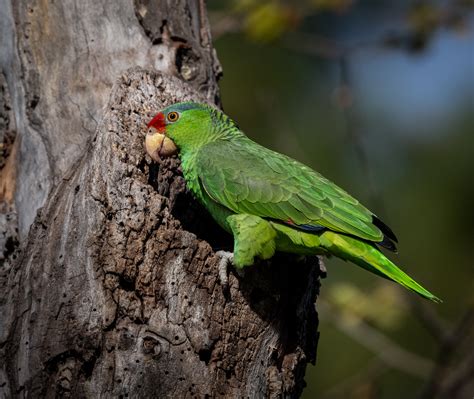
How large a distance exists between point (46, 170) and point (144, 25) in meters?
1.23

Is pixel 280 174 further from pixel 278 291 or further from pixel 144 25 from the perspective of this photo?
pixel 144 25

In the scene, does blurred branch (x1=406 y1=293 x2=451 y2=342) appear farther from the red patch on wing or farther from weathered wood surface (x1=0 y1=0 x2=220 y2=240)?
the red patch on wing

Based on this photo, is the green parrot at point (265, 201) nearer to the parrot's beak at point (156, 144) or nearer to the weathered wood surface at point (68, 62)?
the parrot's beak at point (156, 144)

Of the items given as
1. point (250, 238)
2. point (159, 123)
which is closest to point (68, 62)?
point (159, 123)

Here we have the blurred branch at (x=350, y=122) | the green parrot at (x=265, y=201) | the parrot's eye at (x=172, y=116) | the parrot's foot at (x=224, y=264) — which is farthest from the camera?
the blurred branch at (x=350, y=122)

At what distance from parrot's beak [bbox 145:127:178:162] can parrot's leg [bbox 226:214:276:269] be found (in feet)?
1.92

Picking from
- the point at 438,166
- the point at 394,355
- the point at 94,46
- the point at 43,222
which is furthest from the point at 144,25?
the point at 438,166

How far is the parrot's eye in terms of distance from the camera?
421 centimetres

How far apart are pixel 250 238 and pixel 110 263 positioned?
34.9 inches

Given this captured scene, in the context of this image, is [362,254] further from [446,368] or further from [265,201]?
[446,368]

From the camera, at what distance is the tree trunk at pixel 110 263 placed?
3510 mm

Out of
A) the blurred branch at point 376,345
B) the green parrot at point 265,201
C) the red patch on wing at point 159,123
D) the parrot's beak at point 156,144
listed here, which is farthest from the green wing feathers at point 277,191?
the blurred branch at point 376,345

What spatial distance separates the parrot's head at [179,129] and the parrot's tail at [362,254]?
1.12m

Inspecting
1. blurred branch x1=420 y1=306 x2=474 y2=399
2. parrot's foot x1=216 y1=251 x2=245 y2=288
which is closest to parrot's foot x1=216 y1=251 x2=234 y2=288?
parrot's foot x1=216 y1=251 x2=245 y2=288
